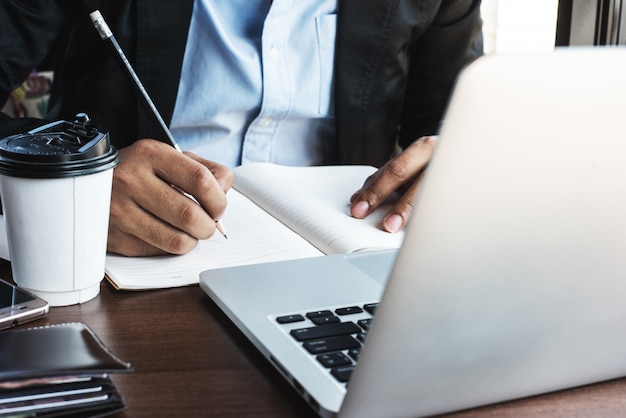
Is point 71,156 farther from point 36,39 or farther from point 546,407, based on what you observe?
point 36,39

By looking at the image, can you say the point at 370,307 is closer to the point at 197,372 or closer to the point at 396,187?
the point at 197,372

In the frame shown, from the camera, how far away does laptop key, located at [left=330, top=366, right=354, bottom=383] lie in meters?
0.52

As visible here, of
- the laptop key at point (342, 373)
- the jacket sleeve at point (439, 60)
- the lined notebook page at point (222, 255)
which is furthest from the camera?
the jacket sleeve at point (439, 60)

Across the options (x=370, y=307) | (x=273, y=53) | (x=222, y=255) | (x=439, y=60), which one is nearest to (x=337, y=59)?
(x=273, y=53)

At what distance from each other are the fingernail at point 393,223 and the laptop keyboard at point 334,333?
0.25 metres

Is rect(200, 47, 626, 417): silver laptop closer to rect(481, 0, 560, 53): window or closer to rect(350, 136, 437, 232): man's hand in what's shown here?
rect(350, 136, 437, 232): man's hand

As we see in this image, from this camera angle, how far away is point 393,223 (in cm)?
90

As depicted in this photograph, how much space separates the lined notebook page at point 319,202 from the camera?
2.81 ft

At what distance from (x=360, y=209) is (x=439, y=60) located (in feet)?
2.52

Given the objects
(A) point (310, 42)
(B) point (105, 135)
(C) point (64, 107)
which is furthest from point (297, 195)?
(C) point (64, 107)

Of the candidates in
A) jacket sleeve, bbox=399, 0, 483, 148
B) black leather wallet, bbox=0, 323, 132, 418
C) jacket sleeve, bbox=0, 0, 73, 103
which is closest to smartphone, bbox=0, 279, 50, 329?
black leather wallet, bbox=0, 323, 132, 418

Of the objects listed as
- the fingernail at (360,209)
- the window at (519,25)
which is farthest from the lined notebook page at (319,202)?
the window at (519,25)

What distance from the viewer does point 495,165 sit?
0.40m

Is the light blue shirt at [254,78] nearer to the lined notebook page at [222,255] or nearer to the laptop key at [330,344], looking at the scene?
the lined notebook page at [222,255]
